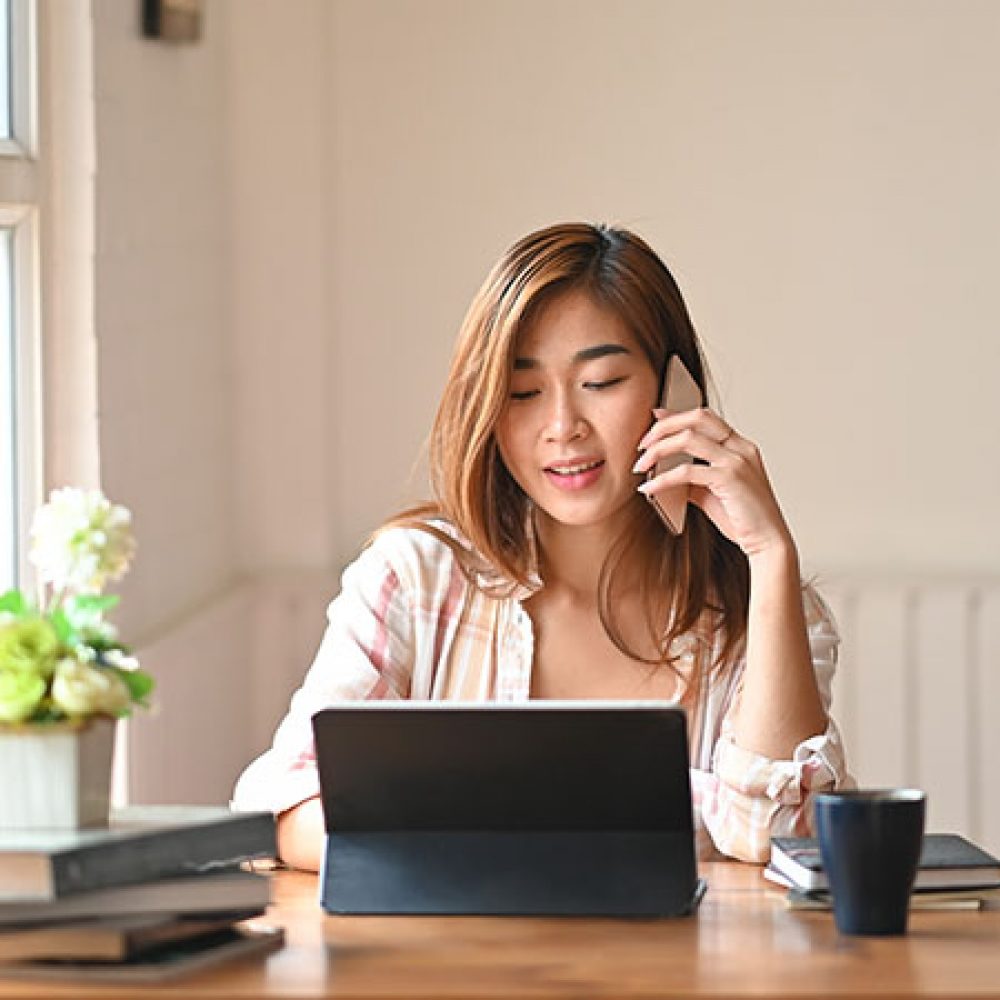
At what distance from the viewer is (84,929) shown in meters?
1.43

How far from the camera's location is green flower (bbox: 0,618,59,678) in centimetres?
148

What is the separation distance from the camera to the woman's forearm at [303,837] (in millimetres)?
1969

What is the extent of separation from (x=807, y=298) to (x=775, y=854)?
2.32m

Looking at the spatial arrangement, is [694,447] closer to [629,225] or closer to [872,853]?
[872,853]

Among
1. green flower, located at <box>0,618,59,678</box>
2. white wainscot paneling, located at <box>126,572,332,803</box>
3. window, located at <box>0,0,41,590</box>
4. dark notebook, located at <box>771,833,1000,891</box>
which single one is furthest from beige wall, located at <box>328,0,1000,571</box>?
green flower, located at <box>0,618,59,678</box>

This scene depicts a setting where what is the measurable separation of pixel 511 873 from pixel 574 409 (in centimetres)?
73

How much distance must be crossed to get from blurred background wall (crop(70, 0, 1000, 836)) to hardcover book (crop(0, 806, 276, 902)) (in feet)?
7.65

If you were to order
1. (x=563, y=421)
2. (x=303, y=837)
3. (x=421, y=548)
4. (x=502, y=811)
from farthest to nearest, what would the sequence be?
(x=421, y=548), (x=563, y=421), (x=303, y=837), (x=502, y=811)

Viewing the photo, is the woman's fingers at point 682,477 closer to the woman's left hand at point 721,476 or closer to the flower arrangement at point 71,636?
the woman's left hand at point 721,476

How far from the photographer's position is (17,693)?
1.48m

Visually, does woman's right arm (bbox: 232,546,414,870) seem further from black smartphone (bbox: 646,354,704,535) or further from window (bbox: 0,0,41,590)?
window (bbox: 0,0,41,590)

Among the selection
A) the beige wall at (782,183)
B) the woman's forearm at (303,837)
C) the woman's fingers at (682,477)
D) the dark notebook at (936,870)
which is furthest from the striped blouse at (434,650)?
the beige wall at (782,183)

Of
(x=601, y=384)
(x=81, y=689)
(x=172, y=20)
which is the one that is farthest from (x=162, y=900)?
(x=172, y=20)

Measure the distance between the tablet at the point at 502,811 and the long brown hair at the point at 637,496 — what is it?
63cm
